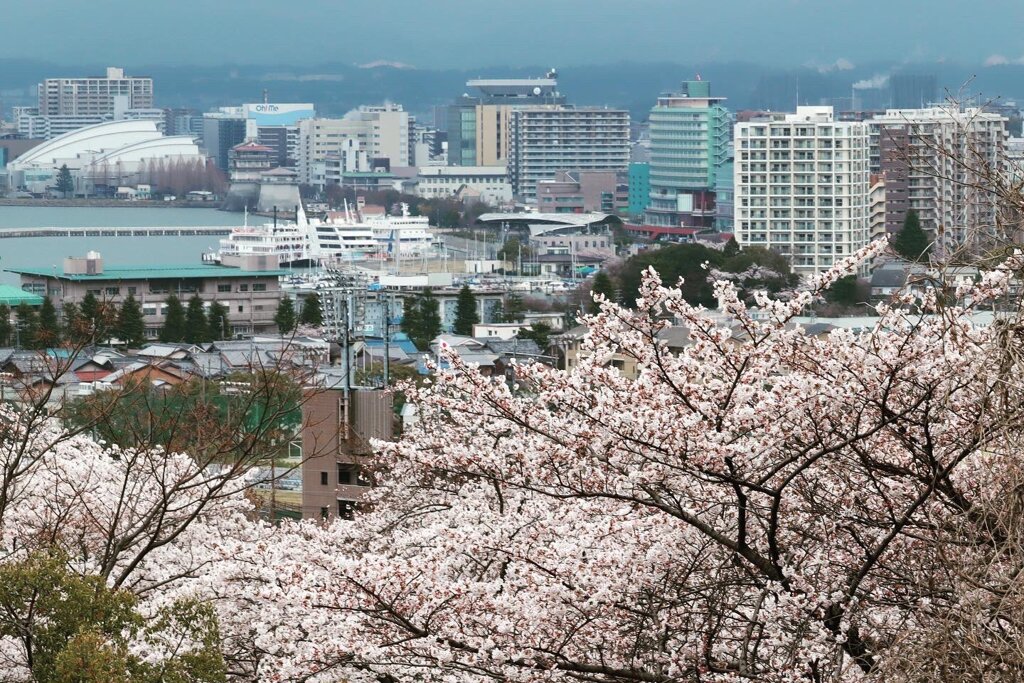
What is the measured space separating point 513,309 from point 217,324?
4.13 metres

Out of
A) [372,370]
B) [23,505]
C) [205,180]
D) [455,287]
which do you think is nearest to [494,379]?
[23,505]

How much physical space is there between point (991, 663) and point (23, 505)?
2868 mm

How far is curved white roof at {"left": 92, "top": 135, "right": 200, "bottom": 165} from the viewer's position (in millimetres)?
64125

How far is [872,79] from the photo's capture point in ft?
313

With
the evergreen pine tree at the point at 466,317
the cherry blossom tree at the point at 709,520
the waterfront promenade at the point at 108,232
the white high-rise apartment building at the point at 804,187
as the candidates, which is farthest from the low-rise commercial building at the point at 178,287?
the waterfront promenade at the point at 108,232

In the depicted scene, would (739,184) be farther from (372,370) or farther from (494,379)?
(494,379)

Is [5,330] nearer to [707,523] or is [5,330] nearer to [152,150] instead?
[707,523]

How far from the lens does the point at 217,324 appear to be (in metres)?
19.8

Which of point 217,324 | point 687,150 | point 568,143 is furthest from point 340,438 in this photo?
point 568,143

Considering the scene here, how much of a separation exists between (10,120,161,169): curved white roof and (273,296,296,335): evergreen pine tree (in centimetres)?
4416

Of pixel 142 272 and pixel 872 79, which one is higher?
pixel 872 79

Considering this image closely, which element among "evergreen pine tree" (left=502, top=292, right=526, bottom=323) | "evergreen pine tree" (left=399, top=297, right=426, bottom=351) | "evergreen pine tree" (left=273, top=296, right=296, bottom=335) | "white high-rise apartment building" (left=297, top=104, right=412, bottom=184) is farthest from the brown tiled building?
"white high-rise apartment building" (left=297, top=104, right=412, bottom=184)

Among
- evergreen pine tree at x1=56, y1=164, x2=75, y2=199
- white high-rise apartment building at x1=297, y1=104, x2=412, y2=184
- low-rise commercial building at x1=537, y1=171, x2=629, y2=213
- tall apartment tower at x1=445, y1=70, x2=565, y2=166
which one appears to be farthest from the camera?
white high-rise apartment building at x1=297, y1=104, x2=412, y2=184

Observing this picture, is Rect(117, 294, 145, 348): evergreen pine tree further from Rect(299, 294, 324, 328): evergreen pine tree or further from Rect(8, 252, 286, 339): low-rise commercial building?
Rect(8, 252, 286, 339): low-rise commercial building
